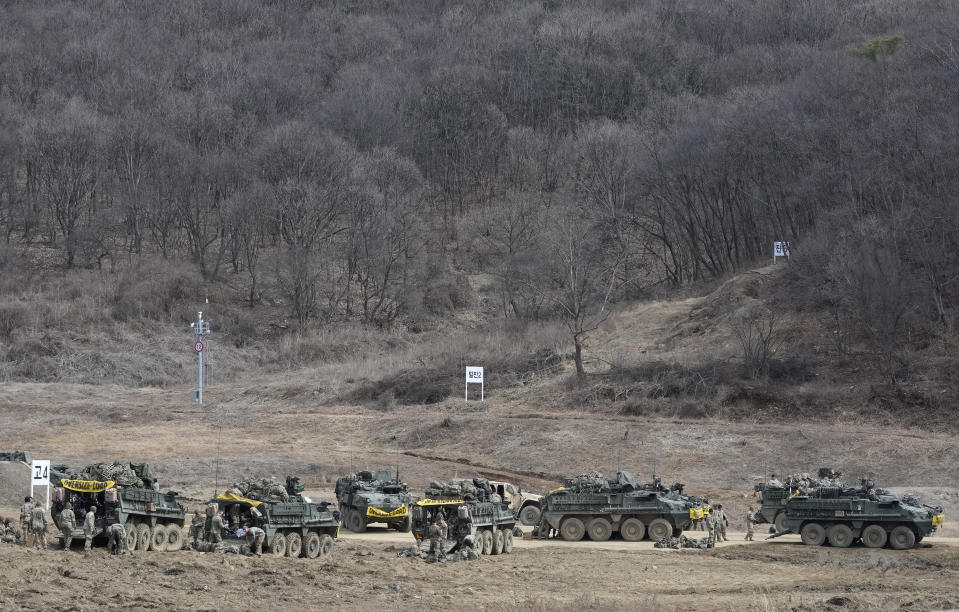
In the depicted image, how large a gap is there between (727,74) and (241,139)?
45.7m

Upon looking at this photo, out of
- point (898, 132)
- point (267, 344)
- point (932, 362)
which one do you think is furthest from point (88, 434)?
point (898, 132)

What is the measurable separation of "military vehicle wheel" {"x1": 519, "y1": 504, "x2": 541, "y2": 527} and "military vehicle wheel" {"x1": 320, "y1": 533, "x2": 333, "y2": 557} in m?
8.76

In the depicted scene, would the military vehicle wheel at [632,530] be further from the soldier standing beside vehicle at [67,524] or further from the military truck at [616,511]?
the soldier standing beside vehicle at [67,524]

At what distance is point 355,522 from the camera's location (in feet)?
103

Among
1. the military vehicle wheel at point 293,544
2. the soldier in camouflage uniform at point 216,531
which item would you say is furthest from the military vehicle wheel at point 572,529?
the soldier in camouflage uniform at point 216,531

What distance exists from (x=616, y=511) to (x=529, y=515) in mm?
3880

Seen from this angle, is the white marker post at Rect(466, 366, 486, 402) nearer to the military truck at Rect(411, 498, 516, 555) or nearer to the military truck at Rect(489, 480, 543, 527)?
the military truck at Rect(489, 480, 543, 527)

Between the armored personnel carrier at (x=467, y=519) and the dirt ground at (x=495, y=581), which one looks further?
the armored personnel carrier at (x=467, y=519)

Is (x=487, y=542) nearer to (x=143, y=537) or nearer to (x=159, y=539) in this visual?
(x=159, y=539)

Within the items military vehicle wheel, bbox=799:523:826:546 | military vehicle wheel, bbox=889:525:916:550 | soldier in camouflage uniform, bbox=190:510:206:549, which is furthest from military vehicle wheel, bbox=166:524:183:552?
military vehicle wheel, bbox=889:525:916:550

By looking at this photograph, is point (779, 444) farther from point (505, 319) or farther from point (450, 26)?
point (450, 26)

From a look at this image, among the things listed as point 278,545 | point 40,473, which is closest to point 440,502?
point 278,545

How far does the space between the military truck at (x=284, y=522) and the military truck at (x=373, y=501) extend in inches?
213

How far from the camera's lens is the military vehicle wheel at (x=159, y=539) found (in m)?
24.3
